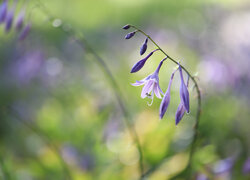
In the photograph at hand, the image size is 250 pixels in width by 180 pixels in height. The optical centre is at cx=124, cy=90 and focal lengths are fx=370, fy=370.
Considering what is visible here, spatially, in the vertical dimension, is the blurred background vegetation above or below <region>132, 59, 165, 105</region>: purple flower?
above

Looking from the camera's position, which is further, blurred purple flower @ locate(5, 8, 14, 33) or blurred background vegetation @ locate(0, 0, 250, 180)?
blurred background vegetation @ locate(0, 0, 250, 180)

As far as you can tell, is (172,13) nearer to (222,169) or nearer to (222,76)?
(222,76)

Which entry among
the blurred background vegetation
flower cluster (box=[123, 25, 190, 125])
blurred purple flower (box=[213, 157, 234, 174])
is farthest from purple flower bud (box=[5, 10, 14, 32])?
blurred purple flower (box=[213, 157, 234, 174])

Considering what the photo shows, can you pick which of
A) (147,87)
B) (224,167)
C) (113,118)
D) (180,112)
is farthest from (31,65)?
(180,112)

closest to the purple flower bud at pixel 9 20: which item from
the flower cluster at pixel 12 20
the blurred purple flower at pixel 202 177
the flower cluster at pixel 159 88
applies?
the flower cluster at pixel 12 20

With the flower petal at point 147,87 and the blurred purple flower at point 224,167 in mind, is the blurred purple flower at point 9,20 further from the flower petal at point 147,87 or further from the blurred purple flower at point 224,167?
the blurred purple flower at point 224,167

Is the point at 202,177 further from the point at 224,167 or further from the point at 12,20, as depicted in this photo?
the point at 12,20

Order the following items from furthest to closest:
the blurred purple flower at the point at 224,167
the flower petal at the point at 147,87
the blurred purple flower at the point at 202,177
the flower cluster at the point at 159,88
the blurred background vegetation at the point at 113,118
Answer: the blurred background vegetation at the point at 113,118, the blurred purple flower at the point at 224,167, the blurred purple flower at the point at 202,177, the flower petal at the point at 147,87, the flower cluster at the point at 159,88

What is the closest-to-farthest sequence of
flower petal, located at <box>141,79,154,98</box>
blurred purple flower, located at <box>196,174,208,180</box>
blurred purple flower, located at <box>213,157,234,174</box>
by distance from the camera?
flower petal, located at <box>141,79,154,98</box> → blurred purple flower, located at <box>196,174,208,180</box> → blurred purple flower, located at <box>213,157,234,174</box>

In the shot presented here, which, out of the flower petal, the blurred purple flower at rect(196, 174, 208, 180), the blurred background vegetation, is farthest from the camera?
the blurred background vegetation

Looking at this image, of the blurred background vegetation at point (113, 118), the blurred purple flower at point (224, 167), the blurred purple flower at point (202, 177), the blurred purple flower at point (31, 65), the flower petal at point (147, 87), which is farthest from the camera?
the blurred purple flower at point (31, 65)

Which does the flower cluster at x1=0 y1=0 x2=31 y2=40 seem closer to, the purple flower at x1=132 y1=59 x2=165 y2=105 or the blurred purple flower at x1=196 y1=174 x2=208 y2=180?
the purple flower at x1=132 y1=59 x2=165 y2=105
